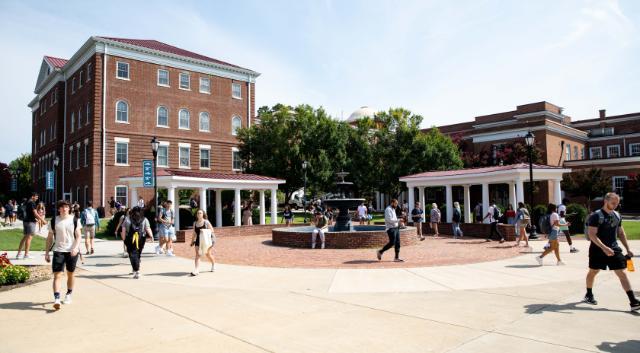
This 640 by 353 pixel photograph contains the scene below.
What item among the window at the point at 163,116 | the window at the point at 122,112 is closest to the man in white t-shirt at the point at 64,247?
the window at the point at 122,112

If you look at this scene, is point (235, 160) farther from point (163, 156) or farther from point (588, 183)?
point (588, 183)

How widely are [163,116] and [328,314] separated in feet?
126

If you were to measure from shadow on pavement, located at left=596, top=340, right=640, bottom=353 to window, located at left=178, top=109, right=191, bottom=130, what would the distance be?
41.4m

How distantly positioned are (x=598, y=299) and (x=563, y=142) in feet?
156

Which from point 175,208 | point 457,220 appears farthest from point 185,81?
point 457,220

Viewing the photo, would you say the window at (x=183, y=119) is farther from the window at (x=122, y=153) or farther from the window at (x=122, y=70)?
the window at (x=122, y=70)

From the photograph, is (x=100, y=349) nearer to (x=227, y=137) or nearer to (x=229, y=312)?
Answer: (x=229, y=312)

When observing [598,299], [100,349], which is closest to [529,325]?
[598,299]

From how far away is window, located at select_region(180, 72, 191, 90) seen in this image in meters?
43.3

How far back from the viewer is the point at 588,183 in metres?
38.8

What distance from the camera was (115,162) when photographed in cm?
3844

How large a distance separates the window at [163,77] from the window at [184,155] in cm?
578

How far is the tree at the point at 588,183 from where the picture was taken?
1522 inches

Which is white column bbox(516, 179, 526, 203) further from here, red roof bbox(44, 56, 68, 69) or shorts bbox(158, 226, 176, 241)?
red roof bbox(44, 56, 68, 69)
